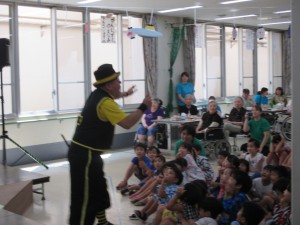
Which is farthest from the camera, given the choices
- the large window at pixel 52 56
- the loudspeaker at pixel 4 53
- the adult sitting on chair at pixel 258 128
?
the large window at pixel 52 56

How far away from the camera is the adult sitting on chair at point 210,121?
7.26m

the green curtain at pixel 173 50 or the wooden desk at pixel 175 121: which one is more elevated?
the green curtain at pixel 173 50

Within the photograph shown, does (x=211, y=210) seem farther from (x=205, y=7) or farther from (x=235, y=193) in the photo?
(x=205, y=7)

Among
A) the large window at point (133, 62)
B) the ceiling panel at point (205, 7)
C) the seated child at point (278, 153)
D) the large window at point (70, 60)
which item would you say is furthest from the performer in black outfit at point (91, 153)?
the large window at point (133, 62)

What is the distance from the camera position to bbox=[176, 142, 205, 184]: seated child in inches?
175

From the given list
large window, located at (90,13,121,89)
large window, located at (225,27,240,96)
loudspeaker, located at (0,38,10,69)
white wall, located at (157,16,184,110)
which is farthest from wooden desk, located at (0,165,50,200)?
large window, located at (225,27,240,96)

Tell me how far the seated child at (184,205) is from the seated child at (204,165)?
0.83m

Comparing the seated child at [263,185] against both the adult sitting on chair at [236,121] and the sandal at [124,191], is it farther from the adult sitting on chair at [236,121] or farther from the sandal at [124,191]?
the adult sitting on chair at [236,121]

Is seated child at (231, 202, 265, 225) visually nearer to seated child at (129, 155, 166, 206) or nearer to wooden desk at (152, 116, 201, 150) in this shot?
seated child at (129, 155, 166, 206)

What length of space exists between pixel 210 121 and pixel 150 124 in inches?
48.6

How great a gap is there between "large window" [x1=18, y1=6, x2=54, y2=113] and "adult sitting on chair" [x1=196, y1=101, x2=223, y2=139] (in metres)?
2.73

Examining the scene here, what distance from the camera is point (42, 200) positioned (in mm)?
5207

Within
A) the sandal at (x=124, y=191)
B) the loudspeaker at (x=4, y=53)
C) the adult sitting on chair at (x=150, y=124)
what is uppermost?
the loudspeaker at (x=4, y=53)

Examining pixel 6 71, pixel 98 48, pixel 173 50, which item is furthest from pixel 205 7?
pixel 6 71
